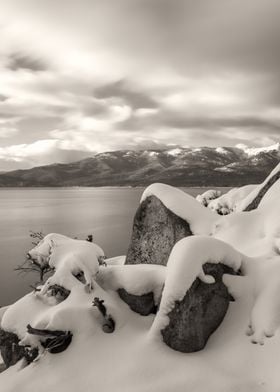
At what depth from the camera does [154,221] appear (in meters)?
16.8

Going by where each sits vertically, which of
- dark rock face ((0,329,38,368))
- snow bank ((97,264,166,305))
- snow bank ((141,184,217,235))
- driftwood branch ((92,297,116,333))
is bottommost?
dark rock face ((0,329,38,368))

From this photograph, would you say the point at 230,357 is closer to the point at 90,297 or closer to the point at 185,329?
the point at 185,329

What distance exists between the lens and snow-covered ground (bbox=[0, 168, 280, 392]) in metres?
8.04

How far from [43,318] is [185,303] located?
425 centimetres

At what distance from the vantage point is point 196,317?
916cm

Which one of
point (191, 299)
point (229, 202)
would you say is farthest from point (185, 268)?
point (229, 202)

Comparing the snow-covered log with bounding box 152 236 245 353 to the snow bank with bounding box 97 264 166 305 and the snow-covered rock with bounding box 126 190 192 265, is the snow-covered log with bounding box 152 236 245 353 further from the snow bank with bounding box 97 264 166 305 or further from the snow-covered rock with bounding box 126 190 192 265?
the snow-covered rock with bounding box 126 190 192 265

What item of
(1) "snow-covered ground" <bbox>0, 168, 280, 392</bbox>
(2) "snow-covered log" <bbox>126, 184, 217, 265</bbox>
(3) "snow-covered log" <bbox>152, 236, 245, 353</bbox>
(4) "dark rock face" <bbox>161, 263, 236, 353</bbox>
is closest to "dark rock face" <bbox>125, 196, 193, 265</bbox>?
(2) "snow-covered log" <bbox>126, 184, 217, 265</bbox>

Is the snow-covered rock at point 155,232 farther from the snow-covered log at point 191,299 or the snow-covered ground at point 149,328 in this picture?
the snow-covered log at point 191,299

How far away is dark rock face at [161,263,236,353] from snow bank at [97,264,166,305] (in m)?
1.49

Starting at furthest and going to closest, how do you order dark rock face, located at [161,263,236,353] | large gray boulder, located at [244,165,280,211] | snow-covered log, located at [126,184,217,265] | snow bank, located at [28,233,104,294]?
large gray boulder, located at [244,165,280,211] < snow-covered log, located at [126,184,217,265] < snow bank, located at [28,233,104,294] < dark rock face, located at [161,263,236,353]

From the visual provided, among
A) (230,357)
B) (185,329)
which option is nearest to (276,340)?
(230,357)

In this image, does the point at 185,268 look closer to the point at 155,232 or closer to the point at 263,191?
the point at 155,232

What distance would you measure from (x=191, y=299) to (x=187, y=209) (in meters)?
7.12
